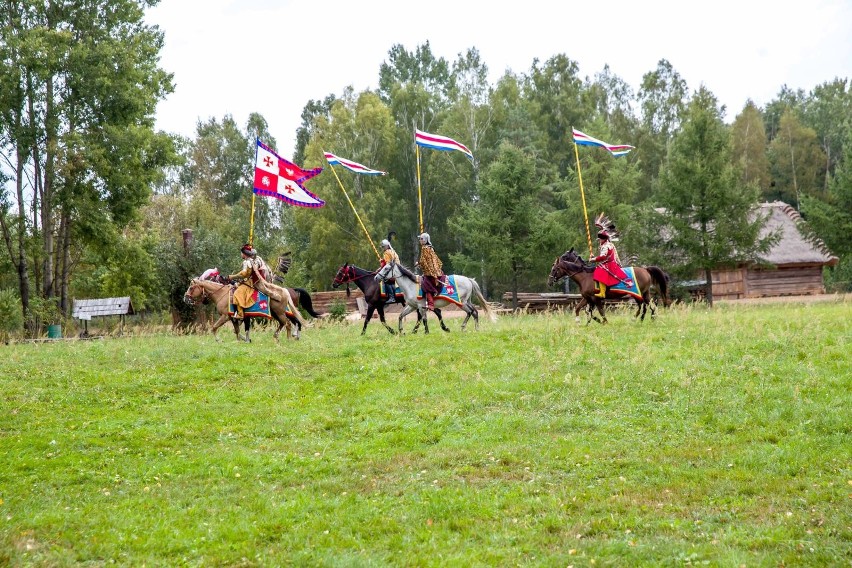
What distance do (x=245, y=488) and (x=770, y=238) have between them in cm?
3071

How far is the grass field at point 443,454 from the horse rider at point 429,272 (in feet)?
10.6

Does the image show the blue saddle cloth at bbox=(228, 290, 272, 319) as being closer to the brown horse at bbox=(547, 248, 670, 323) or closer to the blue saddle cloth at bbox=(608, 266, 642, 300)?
the brown horse at bbox=(547, 248, 670, 323)

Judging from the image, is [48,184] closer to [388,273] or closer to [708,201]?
[388,273]

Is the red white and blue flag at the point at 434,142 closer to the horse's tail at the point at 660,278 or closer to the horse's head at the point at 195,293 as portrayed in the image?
the horse's tail at the point at 660,278

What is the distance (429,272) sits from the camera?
22734 millimetres

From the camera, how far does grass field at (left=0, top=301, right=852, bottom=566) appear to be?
26.9ft

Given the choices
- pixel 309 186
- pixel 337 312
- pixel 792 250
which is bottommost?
pixel 337 312

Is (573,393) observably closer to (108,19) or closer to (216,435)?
(216,435)

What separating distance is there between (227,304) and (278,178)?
165 inches

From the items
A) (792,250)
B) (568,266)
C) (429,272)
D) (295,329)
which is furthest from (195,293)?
(792,250)

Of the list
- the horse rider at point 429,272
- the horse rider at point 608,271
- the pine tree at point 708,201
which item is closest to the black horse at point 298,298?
the horse rider at point 429,272

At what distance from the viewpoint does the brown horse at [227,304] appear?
23.3 m

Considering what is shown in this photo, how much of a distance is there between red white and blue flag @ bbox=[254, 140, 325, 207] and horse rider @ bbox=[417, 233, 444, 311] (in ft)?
14.5

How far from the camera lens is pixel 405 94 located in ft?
199
